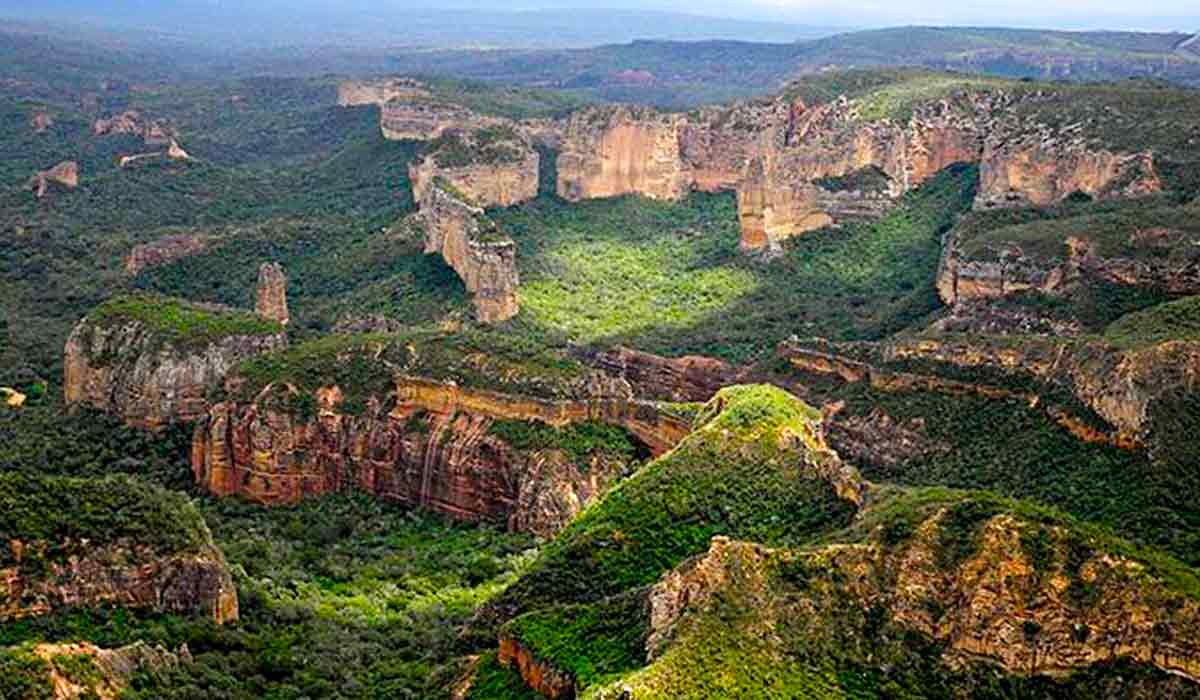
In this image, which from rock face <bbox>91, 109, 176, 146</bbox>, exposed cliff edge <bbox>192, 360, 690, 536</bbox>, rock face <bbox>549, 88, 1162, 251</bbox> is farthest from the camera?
rock face <bbox>91, 109, 176, 146</bbox>

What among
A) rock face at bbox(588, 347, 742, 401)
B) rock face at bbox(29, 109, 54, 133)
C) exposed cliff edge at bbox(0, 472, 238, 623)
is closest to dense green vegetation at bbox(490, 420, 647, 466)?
rock face at bbox(588, 347, 742, 401)

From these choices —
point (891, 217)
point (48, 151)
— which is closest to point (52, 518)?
point (891, 217)

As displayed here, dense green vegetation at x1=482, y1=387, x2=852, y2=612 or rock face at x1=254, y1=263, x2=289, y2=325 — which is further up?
dense green vegetation at x1=482, y1=387, x2=852, y2=612

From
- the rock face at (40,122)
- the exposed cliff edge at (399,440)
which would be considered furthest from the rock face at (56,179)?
→ the exposed cliff edge at (399,440)

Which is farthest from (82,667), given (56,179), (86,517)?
(56,179)

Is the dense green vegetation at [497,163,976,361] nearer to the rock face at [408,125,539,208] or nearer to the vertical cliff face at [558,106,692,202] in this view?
the vertical cliff face at [558,106,692,202]

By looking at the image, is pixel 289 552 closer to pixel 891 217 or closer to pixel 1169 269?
pixel 1169 269

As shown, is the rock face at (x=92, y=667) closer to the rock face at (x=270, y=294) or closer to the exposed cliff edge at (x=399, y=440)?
the exposed cliff edge at (x=399, y=440)
